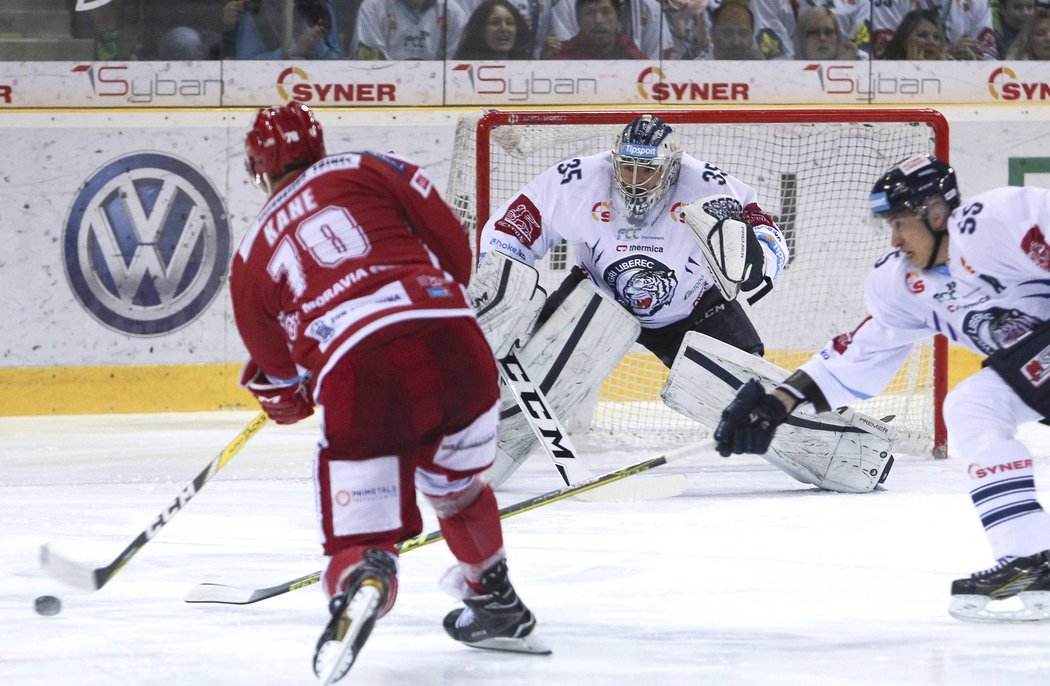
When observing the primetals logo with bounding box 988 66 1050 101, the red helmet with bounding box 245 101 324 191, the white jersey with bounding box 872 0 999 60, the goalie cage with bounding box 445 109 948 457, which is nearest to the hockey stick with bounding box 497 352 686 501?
the goalie cage with bounding box 445 109 948 457

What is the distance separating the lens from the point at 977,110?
5.74 metres

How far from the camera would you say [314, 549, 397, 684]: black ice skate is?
1.81m

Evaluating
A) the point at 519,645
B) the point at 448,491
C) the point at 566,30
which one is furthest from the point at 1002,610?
the point at 566,30

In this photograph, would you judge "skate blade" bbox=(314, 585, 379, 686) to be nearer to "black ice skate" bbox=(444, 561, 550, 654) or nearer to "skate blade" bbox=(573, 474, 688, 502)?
"black ice skate" bbox=(444, 561, 550, 654)

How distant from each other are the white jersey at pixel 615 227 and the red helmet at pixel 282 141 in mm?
1775

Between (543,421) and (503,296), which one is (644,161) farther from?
(543,421)

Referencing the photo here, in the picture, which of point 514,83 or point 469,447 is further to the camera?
point 514,83

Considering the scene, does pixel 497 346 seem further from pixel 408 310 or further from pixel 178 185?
pixel 178 185

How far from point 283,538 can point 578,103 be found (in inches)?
125

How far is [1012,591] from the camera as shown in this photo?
2342 millimetres

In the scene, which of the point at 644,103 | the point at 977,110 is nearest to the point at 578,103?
the point at 644,103

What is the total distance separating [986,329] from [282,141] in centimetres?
128

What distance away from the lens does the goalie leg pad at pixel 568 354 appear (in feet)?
12.7

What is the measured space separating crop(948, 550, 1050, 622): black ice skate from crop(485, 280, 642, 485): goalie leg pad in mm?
1671
